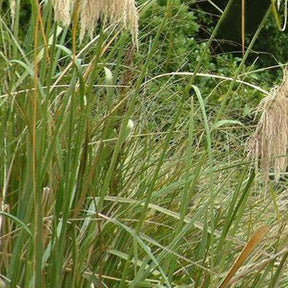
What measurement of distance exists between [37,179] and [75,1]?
1.56ft

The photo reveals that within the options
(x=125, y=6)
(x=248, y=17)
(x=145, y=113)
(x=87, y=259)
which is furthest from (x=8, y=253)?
(x=248, y=17)

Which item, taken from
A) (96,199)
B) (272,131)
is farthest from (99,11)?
(96,199)

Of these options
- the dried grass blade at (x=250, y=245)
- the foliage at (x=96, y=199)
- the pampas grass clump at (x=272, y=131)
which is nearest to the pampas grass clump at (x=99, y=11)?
the foliage at (x=96, y=199)

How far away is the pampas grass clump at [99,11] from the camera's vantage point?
5.76ft

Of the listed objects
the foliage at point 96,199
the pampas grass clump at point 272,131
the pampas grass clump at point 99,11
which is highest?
the pampas grass clump at point 99,11

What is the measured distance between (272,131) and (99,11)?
45 centimetres

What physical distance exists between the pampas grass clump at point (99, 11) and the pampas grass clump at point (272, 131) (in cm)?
34

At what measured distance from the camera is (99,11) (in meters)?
1.77

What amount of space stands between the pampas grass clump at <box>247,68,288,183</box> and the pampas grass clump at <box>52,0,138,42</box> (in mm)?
335

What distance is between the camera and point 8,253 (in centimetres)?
248

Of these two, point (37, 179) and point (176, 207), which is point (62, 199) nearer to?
point (37, 179)

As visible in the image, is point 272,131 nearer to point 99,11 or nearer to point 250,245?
point 250,245

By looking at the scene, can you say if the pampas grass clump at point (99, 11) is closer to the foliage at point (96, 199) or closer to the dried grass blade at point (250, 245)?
the foliage at point (96, 199)

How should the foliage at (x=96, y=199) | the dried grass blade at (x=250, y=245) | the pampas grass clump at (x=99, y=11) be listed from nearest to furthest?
the pampas grass clump at (x=99, y=11)
the dried grass blade at (x=250, y=245)
the foliage at (x=96, y=199)
